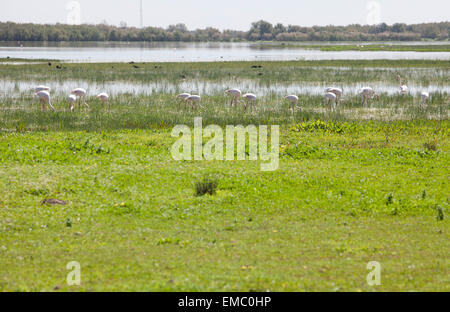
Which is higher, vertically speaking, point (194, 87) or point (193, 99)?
point (194, 87)

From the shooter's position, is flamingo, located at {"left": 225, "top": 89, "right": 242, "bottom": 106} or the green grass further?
flamingo, located at {"left": 225, "top": 89, "right": 242, "bottom": 106}

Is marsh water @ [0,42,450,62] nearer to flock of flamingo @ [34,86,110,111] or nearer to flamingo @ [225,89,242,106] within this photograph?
flock of flamingo @ [34,86,110,111]

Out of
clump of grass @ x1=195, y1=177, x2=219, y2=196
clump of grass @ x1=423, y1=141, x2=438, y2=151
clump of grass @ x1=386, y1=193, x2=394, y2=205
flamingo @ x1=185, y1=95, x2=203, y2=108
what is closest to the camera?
clump of grass @ x1=386, y1=193, x2=394, y2=205

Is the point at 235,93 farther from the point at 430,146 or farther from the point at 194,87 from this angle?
the point at 430,146

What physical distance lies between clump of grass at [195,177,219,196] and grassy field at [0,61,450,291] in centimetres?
22

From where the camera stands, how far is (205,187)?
14.6 m

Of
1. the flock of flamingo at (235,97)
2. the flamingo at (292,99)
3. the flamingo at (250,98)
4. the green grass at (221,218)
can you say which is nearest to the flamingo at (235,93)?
the flock of flamingo at (235,97)

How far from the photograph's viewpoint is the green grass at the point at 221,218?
8.92 metres

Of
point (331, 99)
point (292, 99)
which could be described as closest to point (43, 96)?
point (292, 99)

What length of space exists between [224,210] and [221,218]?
510 mm

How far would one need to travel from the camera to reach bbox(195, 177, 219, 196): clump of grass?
14438 millimetres

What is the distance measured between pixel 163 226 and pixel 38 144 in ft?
29.5

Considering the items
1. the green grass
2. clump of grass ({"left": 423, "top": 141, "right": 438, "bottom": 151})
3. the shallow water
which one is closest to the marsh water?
the shallow water
